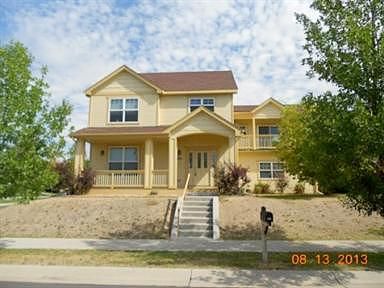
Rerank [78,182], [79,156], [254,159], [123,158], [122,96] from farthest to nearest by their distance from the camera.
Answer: [254,159]
[122,96]
[123,158]
[79,156]
[78,182]

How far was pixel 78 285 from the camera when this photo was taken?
8312mm

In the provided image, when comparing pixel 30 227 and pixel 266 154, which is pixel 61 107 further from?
pixel 266 154

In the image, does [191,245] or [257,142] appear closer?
[191,245]

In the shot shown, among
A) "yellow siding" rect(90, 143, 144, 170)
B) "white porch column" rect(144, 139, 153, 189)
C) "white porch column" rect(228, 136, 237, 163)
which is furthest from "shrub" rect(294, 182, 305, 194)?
"yellow siding" rect(90, 143, 144, 170)

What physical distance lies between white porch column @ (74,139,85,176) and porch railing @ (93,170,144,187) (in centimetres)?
113

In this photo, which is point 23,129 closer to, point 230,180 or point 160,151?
point 230,180

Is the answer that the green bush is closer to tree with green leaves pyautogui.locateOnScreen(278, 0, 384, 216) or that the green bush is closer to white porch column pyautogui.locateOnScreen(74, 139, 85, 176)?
white porch column pyautogui.locateOnScreen(74, 139, 85, 176)

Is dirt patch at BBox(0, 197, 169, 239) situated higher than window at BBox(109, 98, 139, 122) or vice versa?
window at BBox(109, 98, 139, 122)

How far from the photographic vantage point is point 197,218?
1614 cm

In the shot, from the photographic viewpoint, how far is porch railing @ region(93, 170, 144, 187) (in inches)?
966

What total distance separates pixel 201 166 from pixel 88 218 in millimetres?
10410

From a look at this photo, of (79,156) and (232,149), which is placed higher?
(232,149)

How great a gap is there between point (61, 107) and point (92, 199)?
8497 millimetres

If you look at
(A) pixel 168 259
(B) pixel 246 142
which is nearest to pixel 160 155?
(B) pixel 246 142
